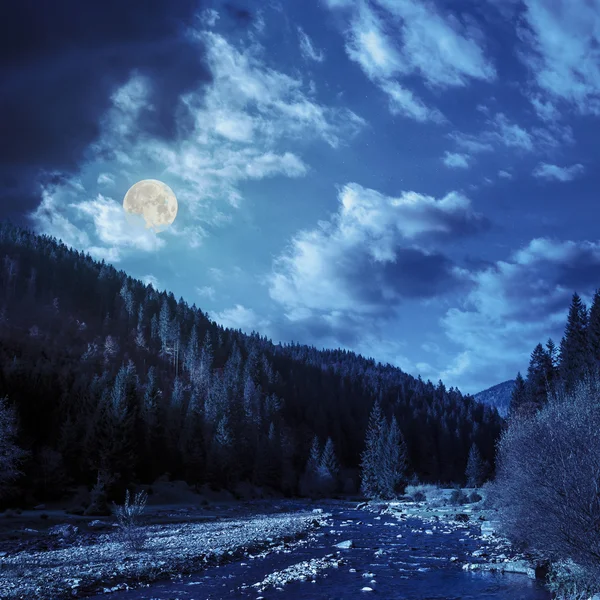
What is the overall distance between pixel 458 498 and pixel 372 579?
54864 mm

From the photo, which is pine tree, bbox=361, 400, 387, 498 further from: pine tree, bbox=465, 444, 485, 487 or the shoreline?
the shoreline

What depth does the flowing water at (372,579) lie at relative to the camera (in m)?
23.0

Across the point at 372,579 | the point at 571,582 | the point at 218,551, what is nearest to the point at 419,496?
the point at 218,551

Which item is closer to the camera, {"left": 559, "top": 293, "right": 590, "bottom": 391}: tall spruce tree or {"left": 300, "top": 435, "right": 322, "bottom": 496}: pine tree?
{"left": 559, "top": 293, "right": 590, "bottom": 391}: tall spruce tree

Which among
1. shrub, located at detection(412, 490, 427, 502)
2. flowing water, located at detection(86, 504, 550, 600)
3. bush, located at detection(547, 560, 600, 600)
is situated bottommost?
shrub, located at detection(412, 490, 427, 502)

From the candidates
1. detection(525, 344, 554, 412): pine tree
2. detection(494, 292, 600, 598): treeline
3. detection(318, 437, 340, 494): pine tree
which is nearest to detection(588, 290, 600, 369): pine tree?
detection(525, 344, 554, 412): pine tree

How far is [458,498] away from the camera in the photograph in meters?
76.4

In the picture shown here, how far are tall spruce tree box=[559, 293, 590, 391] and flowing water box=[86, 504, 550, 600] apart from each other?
127 feet

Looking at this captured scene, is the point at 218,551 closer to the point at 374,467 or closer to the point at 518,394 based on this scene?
the point at 374,467

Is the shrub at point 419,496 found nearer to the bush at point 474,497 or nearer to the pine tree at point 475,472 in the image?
the bush at point 474,497

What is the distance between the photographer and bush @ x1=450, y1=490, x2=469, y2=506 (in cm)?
7541

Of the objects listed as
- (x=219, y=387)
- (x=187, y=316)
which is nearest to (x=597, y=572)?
(x=219, y=387)

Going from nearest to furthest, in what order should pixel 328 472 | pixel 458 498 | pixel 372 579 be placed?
pixel 372 579
pixel 458 498
pixel 328 472

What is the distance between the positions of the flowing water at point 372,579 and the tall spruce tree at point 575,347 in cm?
3884
